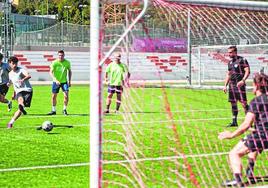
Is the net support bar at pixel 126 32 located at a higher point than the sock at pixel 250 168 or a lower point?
higher

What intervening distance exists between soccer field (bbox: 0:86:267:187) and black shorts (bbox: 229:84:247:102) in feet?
2.38

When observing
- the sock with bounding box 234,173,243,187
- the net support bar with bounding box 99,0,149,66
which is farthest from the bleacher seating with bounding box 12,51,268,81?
the net support bar with bounding box 99,0,149,66

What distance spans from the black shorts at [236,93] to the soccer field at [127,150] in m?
0.73

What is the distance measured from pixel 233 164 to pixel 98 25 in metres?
2.65

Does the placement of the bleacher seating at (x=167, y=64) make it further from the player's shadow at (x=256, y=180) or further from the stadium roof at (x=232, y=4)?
the stadium roof at (x=232, y=4)

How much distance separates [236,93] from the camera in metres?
14.9

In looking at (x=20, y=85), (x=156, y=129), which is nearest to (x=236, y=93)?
(x=156, y=129)

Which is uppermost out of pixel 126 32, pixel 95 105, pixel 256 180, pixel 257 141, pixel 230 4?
pixel 230 4

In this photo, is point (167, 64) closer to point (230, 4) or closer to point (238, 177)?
point (238, 177)

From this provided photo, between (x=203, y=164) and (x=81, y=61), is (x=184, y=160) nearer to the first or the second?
(x=203, y=164)

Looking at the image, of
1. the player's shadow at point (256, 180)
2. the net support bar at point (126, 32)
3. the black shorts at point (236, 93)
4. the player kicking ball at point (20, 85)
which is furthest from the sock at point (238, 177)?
the player kicking ball at point (20, 85)

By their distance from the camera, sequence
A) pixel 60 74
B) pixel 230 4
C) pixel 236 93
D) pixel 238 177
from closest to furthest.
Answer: pixel 230 4
pixel 238 177
pixel 236 93
pixel 60 74

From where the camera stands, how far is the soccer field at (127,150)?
805cm

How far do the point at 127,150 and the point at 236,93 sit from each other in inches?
284
